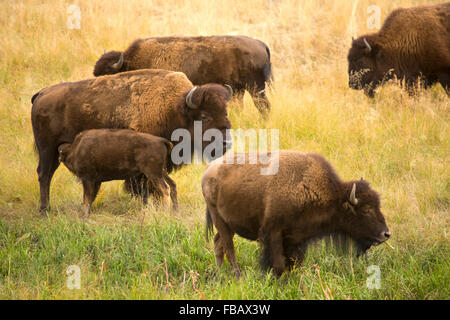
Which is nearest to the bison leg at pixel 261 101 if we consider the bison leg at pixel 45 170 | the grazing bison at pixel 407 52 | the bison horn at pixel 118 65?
the grazing bison at pixel 407 52

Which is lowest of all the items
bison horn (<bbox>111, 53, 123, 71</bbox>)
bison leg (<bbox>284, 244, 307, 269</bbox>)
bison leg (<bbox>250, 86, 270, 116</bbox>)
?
bison leg (<bbox>250, 86, 270, 116</bbox>)

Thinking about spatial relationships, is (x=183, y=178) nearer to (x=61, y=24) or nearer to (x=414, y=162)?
(x=414, y=162)

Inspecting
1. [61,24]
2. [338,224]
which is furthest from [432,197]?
[61,24]

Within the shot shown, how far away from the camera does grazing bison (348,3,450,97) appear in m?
8.80

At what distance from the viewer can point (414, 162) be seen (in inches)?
257

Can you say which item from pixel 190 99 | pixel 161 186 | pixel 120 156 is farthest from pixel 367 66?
pixel 120 156

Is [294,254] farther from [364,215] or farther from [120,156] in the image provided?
[120,156]

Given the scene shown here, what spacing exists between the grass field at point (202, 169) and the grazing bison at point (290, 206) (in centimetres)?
31

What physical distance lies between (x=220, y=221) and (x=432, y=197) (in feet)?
8.33

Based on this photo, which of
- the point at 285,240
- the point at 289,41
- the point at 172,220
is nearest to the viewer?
the point at 285,240

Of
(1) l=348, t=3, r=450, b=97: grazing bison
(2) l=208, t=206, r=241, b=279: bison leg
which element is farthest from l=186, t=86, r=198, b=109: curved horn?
(1) l=348, t=3, r=450, b=97: grazing bison

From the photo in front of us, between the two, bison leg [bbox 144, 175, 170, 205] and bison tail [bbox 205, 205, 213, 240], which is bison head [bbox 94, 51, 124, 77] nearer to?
bison leg [bbox 144, 175, 170, 205]

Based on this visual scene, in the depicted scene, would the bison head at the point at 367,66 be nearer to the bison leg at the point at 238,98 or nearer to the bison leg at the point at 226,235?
the bison leg at the point at 238,98

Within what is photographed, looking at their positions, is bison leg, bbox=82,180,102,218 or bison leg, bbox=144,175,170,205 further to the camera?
bison leg, bbox=82,180,102,218
